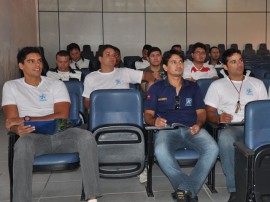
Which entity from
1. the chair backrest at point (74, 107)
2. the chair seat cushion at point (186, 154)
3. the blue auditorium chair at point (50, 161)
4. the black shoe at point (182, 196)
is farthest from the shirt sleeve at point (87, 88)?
the black shoe at point (182, 196)

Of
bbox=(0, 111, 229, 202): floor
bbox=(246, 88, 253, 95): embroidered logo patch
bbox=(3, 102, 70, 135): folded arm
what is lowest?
bbox=(0, 111, 229, 202): floor

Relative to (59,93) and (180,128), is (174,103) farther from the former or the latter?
(59,93)

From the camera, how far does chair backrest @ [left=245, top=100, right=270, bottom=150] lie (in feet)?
7.89

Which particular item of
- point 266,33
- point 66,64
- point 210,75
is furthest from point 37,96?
point 266,33

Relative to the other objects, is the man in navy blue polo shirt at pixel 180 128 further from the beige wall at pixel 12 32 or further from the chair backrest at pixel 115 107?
the beige wall at pixel 12 32

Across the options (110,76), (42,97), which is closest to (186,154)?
(42,97)

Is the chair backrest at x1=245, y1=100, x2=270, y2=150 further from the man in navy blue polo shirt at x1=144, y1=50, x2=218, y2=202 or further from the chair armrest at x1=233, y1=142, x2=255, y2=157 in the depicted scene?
the man in navy blue polo shirt at x1=144, y1=50, x2=218, y2=202

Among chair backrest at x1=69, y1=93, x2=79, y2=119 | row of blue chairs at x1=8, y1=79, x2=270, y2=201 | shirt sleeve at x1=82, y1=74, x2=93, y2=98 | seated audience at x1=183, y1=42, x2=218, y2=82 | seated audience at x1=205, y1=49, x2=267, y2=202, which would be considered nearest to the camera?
row of blue chairs at x1=8, y1=79, x2=270, y2=201

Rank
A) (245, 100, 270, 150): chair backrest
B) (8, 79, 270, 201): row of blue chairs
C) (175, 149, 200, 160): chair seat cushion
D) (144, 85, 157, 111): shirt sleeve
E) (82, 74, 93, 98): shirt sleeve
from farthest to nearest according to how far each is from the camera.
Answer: (82, 74, 93, 98): shirt sleeve < (144, 85, 157, 111): shirt sleeve < (175, 149, 200, 160): chair seat cushion < (8, 79, 270, 201): row of blue chairs < (245, 100, 270, 150): chair backrest

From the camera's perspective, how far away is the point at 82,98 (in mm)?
3770

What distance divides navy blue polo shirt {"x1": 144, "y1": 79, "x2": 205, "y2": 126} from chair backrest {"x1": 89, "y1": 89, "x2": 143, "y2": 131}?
0.10m

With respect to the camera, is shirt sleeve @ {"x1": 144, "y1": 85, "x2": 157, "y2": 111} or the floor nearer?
the floor

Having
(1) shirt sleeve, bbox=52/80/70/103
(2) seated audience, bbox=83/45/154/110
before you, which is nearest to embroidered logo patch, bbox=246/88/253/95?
(2) seated audience, bbox=83/45/154/110

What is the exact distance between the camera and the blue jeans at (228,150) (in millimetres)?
2850
